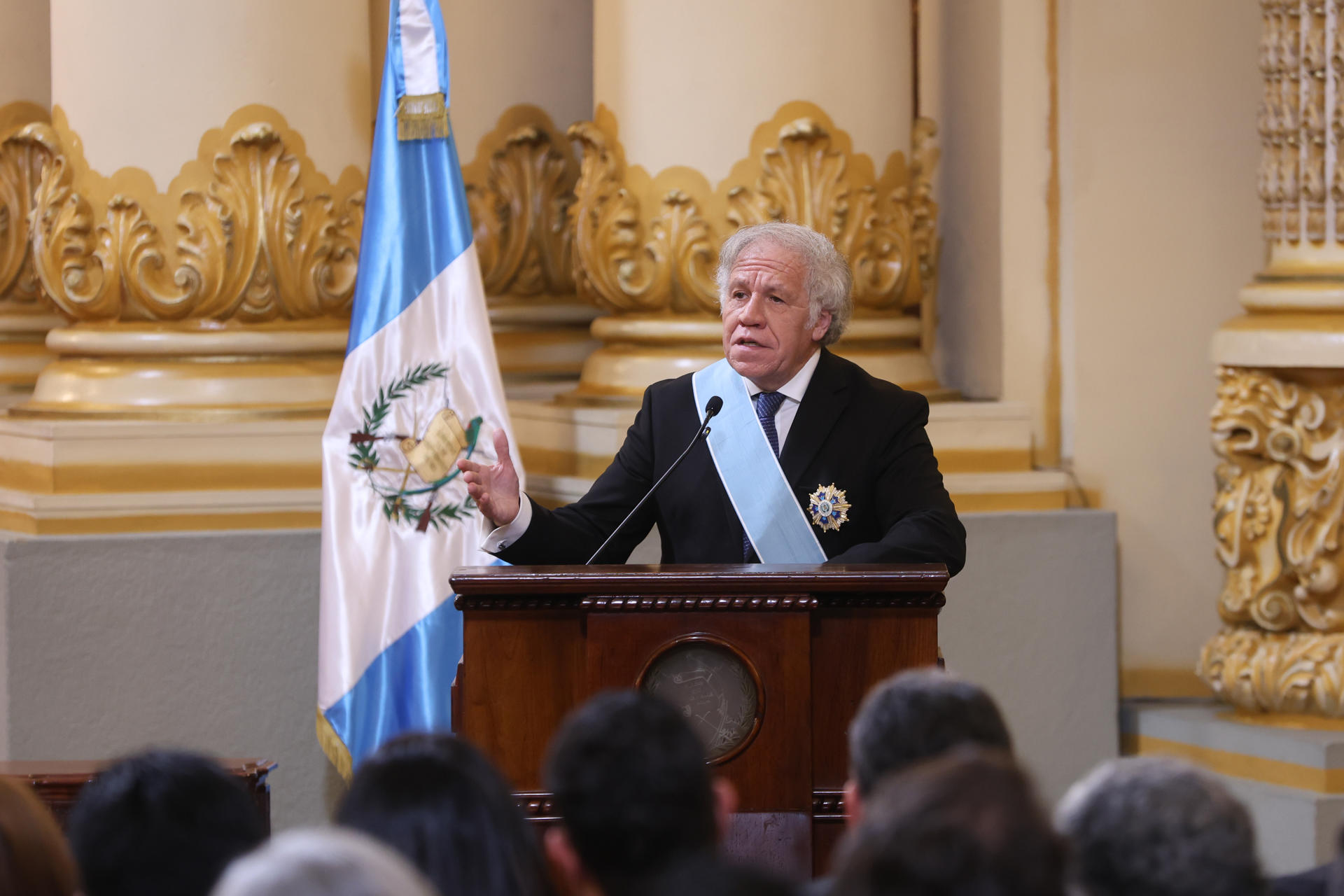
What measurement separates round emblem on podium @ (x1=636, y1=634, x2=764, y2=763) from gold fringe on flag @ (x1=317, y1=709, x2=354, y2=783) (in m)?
2.21

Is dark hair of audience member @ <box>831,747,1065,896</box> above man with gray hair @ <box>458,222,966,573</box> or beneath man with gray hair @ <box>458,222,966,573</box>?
beneath

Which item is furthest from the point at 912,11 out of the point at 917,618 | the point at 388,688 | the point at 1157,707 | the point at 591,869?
the point at 591,869

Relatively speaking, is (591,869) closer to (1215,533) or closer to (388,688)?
(388,688)

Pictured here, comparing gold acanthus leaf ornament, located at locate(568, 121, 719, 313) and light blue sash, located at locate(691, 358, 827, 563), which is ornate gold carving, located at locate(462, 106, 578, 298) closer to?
gold acanthus leaf ornament, located at locate(568, 121, 719, 313)

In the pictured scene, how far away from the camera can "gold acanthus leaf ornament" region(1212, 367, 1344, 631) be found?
4945mm

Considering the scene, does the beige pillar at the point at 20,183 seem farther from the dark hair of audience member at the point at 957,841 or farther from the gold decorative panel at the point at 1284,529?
the dark hair of audience member at the point at 957,841

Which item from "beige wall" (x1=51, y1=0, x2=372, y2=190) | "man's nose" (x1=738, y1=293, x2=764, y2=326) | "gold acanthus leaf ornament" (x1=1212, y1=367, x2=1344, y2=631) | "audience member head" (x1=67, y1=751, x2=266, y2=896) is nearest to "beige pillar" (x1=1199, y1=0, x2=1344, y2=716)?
"gold acanthus leaf ornament" (x1=1212, y1=367, x2=1344, y2=631)

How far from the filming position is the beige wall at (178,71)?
Result: 5.21 metres

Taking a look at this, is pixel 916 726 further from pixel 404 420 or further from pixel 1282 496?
pixel 1282 496

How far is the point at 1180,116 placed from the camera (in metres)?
5.42

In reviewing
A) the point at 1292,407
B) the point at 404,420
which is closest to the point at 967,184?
the point at 1292,407

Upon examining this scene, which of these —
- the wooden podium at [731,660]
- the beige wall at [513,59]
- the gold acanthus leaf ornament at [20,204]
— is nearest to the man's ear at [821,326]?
the wooden podium at [731,660]

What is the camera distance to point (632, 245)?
5312mm

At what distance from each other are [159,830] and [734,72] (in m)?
3.84
